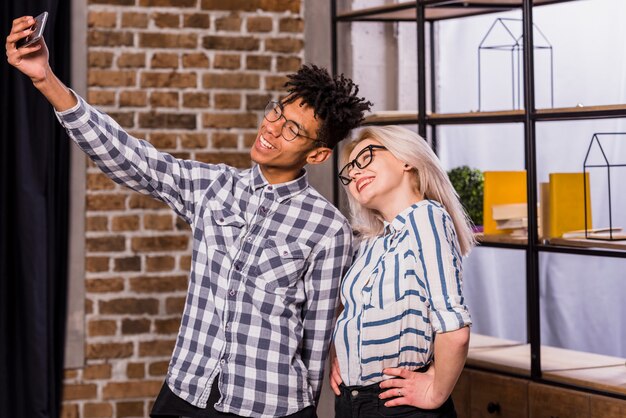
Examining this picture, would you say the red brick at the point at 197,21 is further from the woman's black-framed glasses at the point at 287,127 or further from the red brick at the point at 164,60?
the woman's black-framed glasses at the point at 287,127

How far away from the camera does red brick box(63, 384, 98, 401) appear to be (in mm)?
3225

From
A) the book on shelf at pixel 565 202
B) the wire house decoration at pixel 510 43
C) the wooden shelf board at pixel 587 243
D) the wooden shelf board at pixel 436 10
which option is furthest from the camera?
the wire house decoration at pixel 510 43

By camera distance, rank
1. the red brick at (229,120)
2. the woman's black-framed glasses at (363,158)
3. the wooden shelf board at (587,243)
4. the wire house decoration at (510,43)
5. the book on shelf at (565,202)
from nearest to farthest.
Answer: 1. the woman's black-framed glasses at (363,158)
2. the wooden shelf board at (587,243)
3. the book on shelf at (565,202)
4. the wire house decoration at (510,43)
5. the red brick at (229,120)

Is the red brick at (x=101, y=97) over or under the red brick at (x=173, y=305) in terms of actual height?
over

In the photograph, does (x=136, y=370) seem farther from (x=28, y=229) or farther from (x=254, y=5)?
(x=254, y=5)

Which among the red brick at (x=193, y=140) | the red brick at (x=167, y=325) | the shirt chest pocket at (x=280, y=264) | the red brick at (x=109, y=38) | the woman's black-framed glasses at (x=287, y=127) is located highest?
the red brick at (x=109, y=38)

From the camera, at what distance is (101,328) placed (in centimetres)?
324

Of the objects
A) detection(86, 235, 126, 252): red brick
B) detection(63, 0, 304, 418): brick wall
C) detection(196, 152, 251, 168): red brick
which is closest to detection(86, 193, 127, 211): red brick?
detection(63, 0, 304, 418): brick wall

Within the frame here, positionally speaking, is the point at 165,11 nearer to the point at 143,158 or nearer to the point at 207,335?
the point at 143,158

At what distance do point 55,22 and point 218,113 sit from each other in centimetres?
70

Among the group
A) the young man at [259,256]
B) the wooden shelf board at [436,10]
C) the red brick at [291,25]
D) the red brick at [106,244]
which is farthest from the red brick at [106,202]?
the young man at [259,256]

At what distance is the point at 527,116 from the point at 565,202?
31cm

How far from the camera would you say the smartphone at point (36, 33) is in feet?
5.49

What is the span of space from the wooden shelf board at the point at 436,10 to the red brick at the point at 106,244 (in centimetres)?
125
